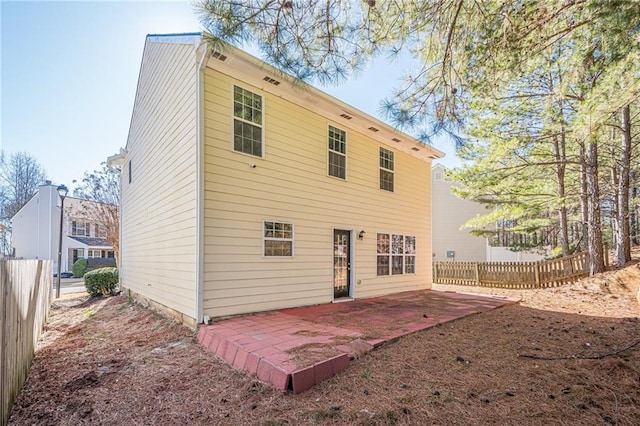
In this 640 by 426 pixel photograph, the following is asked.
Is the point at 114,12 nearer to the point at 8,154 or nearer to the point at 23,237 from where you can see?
the point at 23,237

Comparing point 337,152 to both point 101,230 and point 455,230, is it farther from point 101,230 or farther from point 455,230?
point 101,230

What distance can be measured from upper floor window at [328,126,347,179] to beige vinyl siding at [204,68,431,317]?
156mm

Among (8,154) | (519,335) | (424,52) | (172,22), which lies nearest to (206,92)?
(172,22)

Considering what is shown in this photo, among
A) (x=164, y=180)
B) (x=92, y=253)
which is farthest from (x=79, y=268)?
(x=164, y=180)

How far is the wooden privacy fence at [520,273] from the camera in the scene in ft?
33.1

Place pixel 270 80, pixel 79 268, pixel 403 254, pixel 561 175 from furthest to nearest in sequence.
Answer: pixel 79 268, pixel 561 175, pixel 403 254, pixel 270 80

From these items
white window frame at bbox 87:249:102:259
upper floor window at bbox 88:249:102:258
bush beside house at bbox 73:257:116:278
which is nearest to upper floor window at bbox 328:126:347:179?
bush beside house at bbox 73:257:116:278

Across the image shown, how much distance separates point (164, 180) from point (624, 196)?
12299 mm

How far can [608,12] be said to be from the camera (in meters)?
3.37

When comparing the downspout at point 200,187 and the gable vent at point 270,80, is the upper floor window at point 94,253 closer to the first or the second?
the downspout at point 200,187

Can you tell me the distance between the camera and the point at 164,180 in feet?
23.1

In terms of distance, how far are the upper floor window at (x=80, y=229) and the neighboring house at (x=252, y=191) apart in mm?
19249

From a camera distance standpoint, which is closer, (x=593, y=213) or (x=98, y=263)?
(x=593, y=213)

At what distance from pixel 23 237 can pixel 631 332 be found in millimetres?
31051
